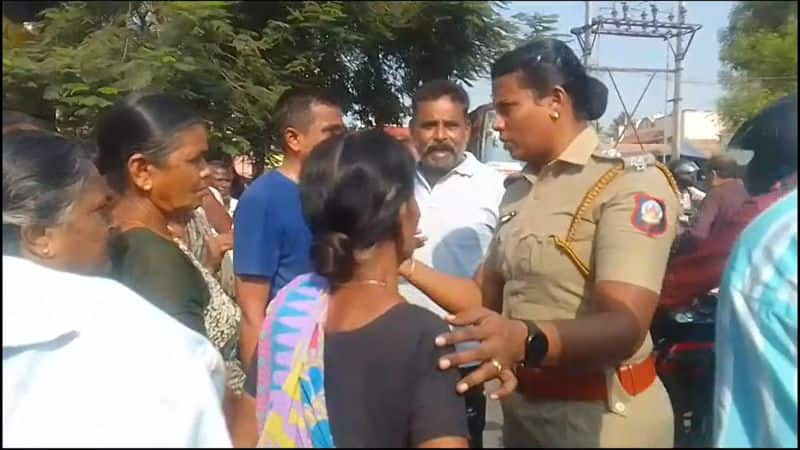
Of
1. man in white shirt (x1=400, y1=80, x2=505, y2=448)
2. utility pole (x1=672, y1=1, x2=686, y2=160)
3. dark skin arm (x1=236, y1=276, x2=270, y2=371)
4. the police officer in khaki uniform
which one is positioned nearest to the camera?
utility pole (x1=672, y1=1, x2=686, y2=160)

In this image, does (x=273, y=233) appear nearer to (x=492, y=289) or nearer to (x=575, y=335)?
(x=492, y=289)

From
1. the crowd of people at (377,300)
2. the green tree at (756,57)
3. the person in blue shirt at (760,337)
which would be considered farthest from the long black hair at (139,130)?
the person in blue shirt at (760,337)

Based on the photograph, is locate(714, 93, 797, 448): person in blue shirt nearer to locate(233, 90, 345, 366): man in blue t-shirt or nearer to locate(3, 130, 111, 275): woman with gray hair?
locate(3, 130, 111, 275): woman with gray hair

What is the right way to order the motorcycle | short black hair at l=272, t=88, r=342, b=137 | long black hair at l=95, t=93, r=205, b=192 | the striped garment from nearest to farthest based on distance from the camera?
the striped garment < long black hair at l=95, t=93, r=205, b=192 < the motorcycle < short black hair at l=272, t=88, r=342, b=137

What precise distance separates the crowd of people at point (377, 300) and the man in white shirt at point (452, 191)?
1.50 feet

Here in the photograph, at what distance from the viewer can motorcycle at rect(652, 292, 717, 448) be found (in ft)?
8.32

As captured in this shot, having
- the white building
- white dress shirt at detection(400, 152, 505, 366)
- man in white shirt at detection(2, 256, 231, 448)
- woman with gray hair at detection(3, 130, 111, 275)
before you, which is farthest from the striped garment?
white dress shirt at detection(400, 152, 505, 366)

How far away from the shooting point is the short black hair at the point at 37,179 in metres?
1.81

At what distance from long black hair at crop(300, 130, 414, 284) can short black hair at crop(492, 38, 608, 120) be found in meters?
0.51

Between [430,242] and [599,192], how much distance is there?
1240 mm

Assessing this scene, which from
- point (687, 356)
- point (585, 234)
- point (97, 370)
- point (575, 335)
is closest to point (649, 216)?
point (585, 234)

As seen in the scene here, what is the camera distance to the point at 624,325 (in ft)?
6.46

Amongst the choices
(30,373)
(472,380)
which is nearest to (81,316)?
(30,373)

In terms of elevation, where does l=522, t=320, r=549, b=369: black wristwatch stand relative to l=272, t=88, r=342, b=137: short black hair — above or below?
below
